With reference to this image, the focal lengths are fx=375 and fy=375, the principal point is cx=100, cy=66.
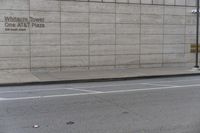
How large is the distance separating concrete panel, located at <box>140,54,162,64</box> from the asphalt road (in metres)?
7.28

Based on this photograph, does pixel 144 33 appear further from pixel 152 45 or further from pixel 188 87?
pixel 188 87

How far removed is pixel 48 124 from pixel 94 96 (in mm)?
3936

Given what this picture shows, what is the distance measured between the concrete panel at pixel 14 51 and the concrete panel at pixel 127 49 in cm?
512

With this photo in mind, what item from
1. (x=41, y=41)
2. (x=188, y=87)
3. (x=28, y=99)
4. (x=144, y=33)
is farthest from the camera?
(x=144, y=33)

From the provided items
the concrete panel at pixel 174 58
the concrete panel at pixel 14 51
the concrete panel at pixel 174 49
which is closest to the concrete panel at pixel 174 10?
the concrete panel at pixel 174 49

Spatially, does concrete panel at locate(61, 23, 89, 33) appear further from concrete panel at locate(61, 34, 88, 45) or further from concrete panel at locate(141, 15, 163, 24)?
concrete panel at locate(141, 15, 163, 24)

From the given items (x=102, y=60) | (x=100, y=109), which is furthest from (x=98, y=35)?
(x=100, y=109)

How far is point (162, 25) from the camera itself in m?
22.1

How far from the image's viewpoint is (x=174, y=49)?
74.0 feet

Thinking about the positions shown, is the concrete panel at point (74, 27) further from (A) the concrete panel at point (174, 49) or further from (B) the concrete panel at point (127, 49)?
(A) the concrete panel at point (174, 49)

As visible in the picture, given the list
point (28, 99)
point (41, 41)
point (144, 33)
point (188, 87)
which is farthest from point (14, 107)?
point (144, 33)

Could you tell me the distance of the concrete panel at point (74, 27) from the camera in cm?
1930

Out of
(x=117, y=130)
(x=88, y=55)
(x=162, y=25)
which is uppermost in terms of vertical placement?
(x=162, y=25)

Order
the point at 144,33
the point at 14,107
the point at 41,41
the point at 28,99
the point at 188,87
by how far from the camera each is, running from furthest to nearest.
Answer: the point at 144,33 → the point at 41,41 → the point at 188,87 → the point at 28,99 → the point at 14,107
